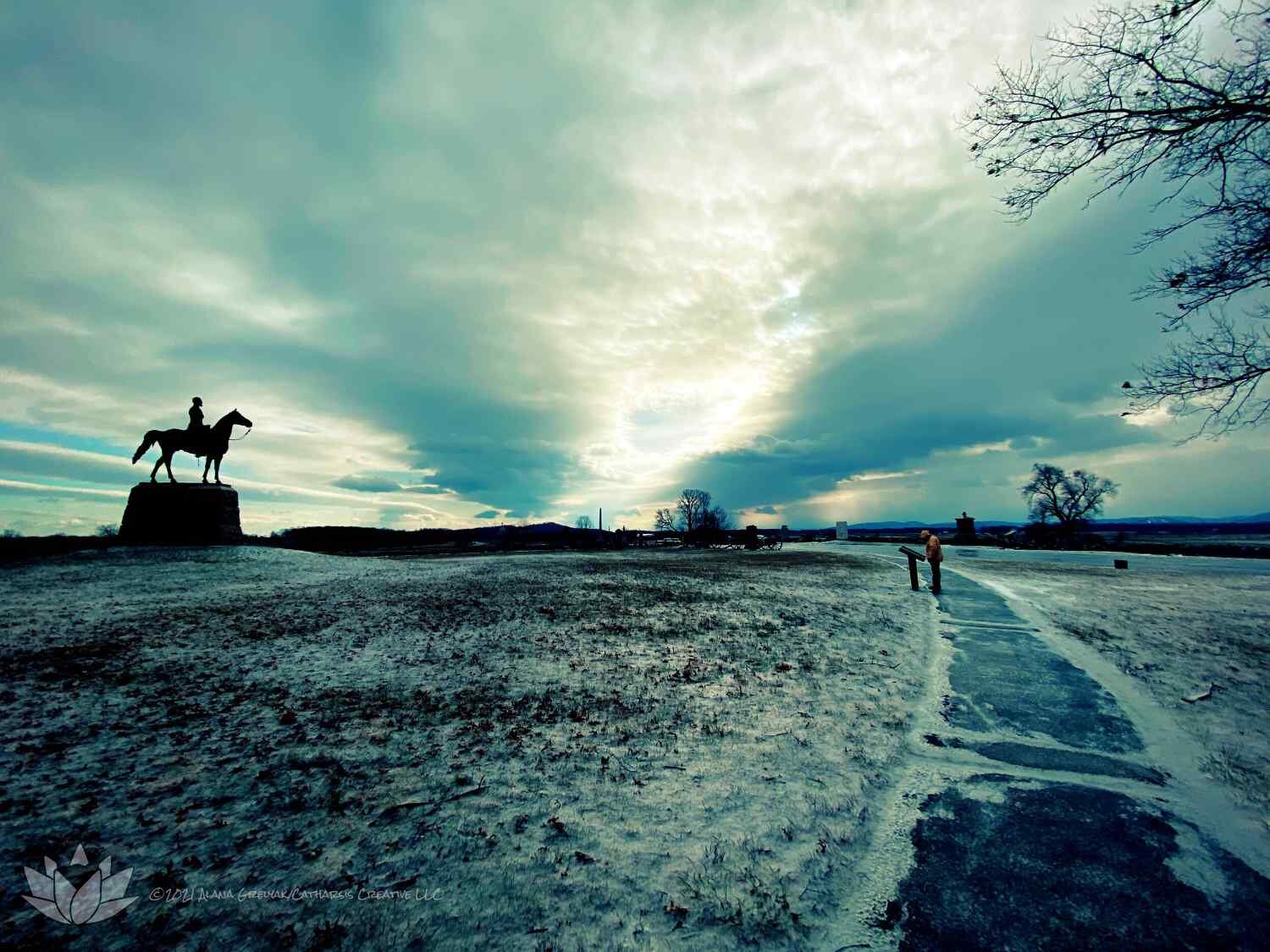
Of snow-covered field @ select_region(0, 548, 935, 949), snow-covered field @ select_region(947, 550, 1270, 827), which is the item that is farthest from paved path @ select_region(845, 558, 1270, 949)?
snow-covered field @ select_region(947, 550, 1270, 827)

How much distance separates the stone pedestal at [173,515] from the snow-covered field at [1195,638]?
2908 cm

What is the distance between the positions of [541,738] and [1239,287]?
31.9ft

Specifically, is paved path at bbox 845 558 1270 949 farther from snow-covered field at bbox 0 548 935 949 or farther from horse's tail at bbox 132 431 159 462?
horse's tail at bbox 132 431 159 462

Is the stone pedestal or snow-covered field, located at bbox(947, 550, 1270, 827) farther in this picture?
the stone pedestal

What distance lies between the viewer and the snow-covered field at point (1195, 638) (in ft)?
15.3

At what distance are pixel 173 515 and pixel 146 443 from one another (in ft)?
10.7

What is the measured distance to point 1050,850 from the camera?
327 cm

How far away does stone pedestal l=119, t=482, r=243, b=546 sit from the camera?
824 inches

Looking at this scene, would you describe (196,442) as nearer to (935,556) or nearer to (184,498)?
(184,498)

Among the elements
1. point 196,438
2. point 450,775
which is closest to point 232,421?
point 196,438
